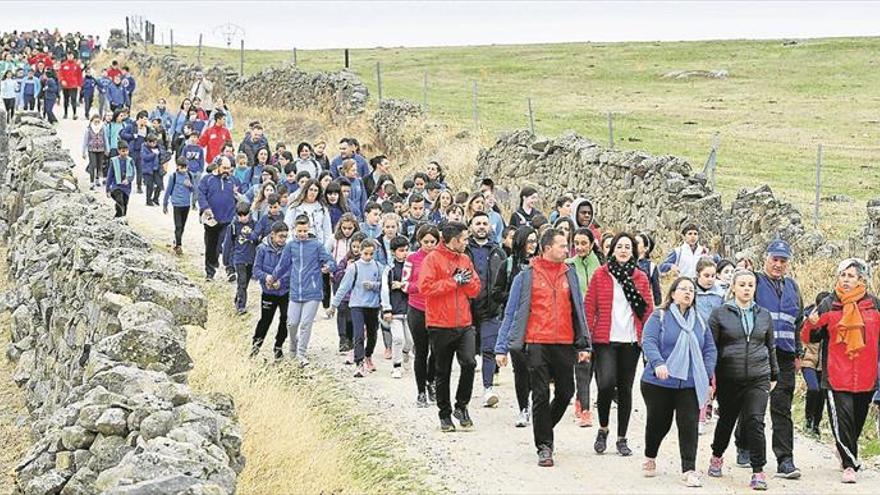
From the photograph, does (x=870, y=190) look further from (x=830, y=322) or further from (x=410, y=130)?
(x=830, y=322)

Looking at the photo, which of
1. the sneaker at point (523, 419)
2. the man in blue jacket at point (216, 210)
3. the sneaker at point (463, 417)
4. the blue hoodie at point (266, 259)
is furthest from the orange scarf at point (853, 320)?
the man in blue jacket at point (216, 210)

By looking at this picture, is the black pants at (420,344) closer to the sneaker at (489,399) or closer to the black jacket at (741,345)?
the sneaker at (489,399)

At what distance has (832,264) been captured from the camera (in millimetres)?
17578

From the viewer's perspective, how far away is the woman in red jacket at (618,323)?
11984 mm

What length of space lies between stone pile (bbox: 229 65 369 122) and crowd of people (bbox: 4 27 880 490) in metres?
19.3

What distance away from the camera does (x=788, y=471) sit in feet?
38.4

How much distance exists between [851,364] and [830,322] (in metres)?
0.39

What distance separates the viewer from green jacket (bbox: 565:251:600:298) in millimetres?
12734

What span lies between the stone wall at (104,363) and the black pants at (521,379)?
281cm

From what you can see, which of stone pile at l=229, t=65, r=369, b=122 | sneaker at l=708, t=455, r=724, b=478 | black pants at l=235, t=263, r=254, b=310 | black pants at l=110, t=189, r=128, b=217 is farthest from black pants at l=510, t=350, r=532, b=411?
stone pile at l=229, t=65, r=369, b=122

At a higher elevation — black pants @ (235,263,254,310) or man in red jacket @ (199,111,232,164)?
man in red jacket @ (199,111,232,164)

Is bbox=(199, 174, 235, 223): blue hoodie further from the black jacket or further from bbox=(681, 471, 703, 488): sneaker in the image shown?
bbox=(681, 471, 703, 488): sneaker

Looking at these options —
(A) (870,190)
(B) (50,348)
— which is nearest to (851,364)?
(B) (50,348)

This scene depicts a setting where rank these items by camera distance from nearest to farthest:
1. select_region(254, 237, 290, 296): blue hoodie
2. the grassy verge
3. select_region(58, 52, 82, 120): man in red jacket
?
1. the grassy verge
2. select_region(254, 237, 290, 296): blue hoodie
3. select_region(58, 52, 82, 120): man in red jacket
